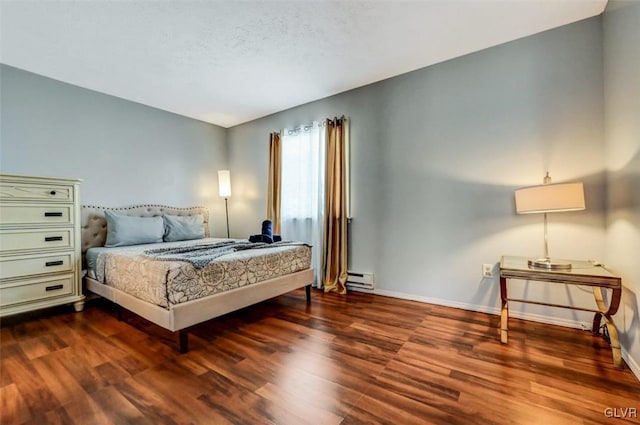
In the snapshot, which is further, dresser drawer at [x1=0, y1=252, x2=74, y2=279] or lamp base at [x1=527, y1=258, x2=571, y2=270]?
dresser drawer at [x1=0, y1=252, x2=74, y2=279]

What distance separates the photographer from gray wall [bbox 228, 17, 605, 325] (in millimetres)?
2125

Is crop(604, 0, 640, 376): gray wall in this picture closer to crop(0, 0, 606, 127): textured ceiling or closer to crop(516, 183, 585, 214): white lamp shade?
crop(516, 183, 585, 214): white lamp shade

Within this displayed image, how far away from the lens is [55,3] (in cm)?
188

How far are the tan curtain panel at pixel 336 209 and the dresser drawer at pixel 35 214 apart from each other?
2.60 m

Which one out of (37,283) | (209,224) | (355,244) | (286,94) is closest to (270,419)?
(355,244)

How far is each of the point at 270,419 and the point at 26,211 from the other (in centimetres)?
276

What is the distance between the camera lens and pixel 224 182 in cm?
429

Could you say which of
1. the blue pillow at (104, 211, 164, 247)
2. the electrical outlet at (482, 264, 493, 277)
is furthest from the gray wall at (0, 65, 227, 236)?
the electrical outlet at (482, 264, 493, 277)

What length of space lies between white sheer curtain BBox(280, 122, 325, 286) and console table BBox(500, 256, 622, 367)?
202cm

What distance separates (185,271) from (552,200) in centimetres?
250

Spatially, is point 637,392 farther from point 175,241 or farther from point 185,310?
point 175,241

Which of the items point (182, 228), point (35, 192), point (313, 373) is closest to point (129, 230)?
Result: point (182, 228)

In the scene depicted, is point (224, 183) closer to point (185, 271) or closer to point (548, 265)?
point (185, 271)

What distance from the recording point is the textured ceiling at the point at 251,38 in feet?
6.44
